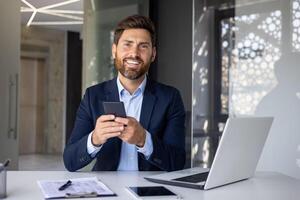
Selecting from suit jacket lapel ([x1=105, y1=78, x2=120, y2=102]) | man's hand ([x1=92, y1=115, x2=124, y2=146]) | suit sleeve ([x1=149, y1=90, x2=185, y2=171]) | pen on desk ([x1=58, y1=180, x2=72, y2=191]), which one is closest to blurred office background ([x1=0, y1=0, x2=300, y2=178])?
suit sleeve ([x1=149, y1=90, x2=185, y2=171])

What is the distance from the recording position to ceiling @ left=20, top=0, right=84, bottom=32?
689 centimetres

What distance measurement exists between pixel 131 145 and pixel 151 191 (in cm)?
50

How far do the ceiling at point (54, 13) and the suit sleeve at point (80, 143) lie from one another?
5.23 m

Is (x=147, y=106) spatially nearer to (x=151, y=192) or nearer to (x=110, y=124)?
(x=110, y=124)

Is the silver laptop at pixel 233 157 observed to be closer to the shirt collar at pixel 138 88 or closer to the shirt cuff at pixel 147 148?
the shirt cuff at pixel 147 148

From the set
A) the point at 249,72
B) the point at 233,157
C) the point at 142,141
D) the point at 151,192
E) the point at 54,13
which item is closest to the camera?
the point at 151,192

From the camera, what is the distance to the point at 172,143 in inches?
70.5

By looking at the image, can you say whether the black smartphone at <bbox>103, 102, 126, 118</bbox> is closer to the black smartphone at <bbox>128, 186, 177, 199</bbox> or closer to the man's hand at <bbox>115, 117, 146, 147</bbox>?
the man's hand at <bbox>115, 117, 146, 147</bbox>

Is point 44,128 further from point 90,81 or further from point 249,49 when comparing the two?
point 249,49

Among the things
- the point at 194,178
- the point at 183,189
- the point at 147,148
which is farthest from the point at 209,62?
the point at 183,189

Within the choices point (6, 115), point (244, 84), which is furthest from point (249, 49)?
point (6, 115)

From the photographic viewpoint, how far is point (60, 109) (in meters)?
9.28

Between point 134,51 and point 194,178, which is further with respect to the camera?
point 134,51

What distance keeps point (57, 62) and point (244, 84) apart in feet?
19.6
